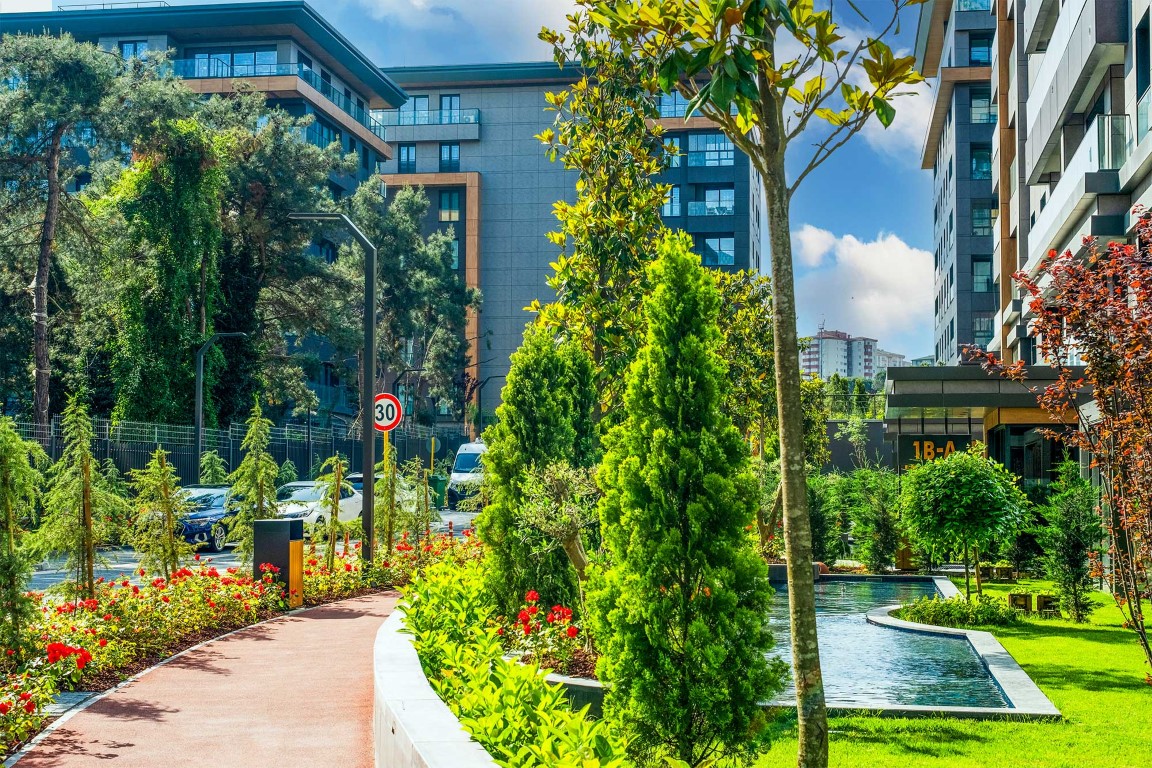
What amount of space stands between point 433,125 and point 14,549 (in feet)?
255

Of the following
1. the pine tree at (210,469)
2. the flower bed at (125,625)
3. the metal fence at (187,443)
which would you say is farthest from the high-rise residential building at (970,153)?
the flower bed at (125,625)

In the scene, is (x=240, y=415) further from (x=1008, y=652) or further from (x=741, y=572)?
(x=741, y=572)

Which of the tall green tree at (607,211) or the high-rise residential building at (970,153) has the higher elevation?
the high-rise residential building at (970,153)

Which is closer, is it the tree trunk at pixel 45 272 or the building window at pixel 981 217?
the tree trunk at pixel 45 272

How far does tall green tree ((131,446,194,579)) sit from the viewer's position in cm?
1509

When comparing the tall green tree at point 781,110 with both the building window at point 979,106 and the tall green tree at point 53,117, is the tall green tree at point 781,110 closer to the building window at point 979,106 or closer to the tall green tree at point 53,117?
the tall green tree at point 53,117

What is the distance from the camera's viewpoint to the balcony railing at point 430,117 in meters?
84.6

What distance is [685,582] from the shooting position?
7316 mm

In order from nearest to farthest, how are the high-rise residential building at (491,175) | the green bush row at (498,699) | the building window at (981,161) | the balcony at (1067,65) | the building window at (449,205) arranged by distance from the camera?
the green bush row at (498,699), the balcony at (1067,65), the building window at (981,161), the high-rise residential building at (491,175), the building window at (449,205)

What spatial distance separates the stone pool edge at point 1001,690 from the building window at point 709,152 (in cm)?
6761

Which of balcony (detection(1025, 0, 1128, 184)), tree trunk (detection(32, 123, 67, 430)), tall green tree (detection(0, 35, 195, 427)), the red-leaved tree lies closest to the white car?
tree trunk (detection(32, 123, 67, 430))

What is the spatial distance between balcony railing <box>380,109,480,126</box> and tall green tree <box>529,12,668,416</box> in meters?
70.9

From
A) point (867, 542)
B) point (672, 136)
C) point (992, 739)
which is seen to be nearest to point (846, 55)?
point (992, 739)

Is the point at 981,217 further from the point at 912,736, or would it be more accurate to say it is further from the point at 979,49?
the point at 912,736
